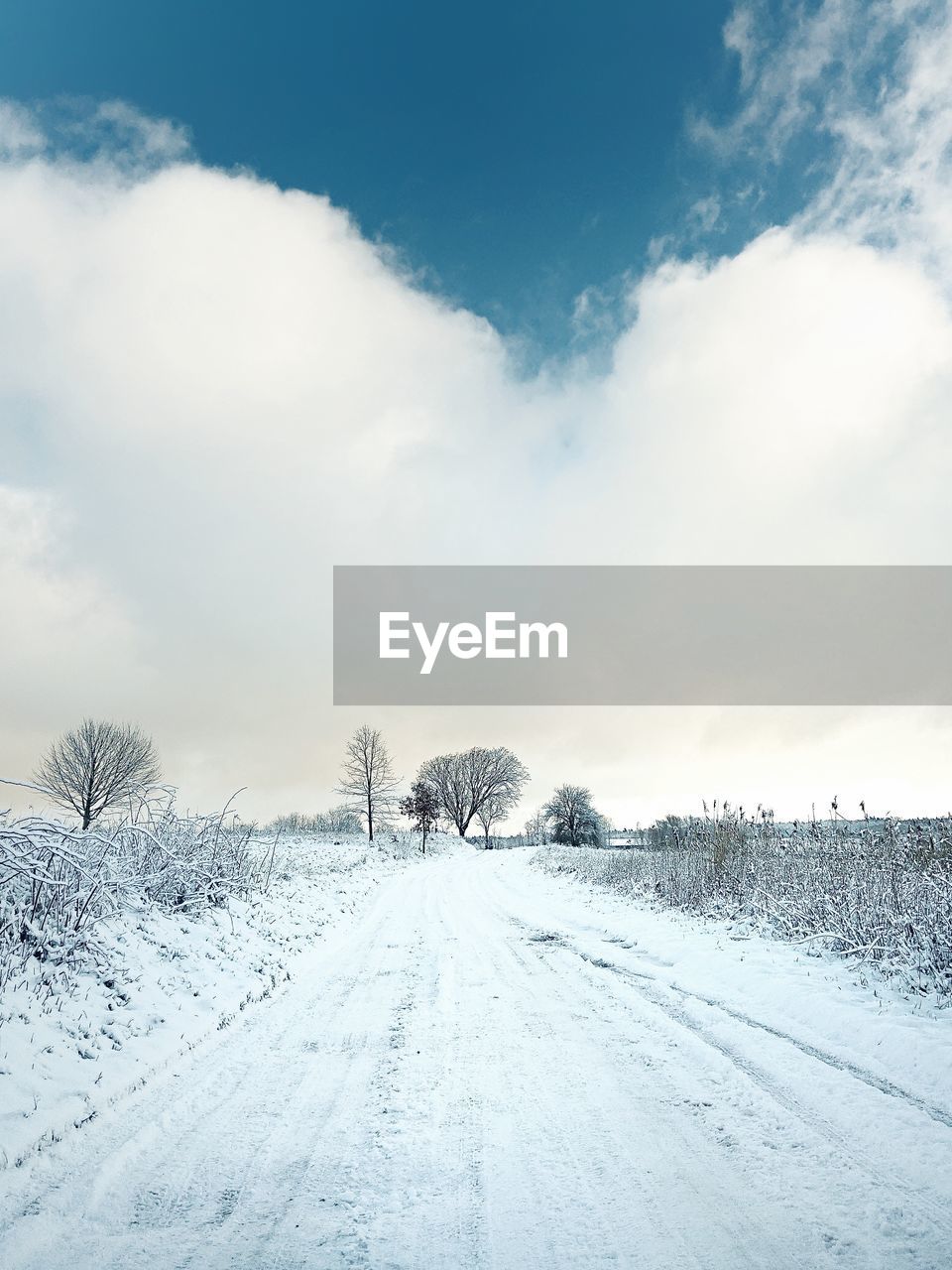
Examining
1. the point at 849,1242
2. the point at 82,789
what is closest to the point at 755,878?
the point at 849,1242

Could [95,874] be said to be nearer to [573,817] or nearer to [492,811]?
[573,817]

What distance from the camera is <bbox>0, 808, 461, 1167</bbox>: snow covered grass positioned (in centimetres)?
456

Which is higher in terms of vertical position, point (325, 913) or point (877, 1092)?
point (877, 1092)

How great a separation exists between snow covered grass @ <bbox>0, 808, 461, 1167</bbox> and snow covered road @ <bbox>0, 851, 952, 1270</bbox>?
0.50 metres

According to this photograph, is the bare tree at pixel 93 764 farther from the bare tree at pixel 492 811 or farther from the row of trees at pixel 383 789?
the bare tree at pixel 492 811

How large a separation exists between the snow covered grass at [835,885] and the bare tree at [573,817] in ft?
146

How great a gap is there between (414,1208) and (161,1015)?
13.4 feet

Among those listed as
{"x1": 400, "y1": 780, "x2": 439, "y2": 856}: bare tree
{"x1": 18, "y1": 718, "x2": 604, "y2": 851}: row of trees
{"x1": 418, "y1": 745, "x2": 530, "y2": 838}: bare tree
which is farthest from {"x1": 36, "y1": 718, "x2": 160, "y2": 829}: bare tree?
{"x1": 418, "y1": 745, "x2": 530, "y2": 838}: bare tree

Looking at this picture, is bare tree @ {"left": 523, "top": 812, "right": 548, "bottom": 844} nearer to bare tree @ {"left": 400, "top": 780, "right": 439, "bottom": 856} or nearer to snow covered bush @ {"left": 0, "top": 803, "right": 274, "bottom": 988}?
bare tree @ {"left": 400, "top": 780, "right": 439, "bottom": 856}

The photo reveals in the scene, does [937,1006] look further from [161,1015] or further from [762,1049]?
[161,1015]

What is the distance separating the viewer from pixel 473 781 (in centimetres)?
7794

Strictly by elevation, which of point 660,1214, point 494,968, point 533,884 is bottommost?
point 533,884

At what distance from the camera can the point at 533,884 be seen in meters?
21.0

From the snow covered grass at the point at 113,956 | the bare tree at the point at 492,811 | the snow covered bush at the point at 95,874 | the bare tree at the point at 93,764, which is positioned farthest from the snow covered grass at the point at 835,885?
the bare tree at the point at 492,811
